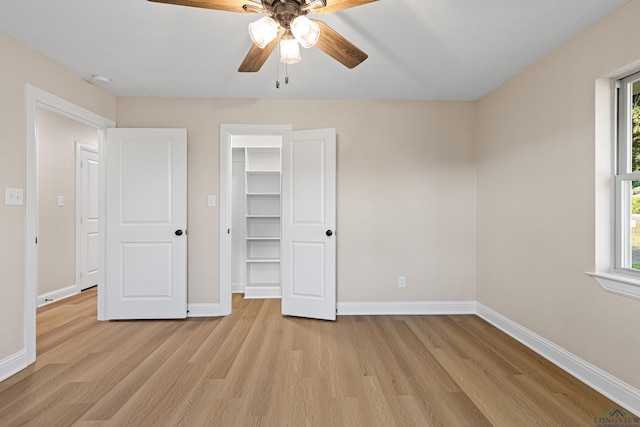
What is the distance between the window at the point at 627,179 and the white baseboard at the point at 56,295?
5.66 metres

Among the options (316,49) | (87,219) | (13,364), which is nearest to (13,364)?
(13,364)

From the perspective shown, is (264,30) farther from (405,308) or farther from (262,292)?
(262,292)

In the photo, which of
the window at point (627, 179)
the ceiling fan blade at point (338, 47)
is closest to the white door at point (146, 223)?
the ceiling fan blade at point (338, 47)

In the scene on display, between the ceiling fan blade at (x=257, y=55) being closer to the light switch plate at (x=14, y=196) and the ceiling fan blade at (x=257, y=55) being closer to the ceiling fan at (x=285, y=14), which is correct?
the ceiling fan at (x=285, y=14)

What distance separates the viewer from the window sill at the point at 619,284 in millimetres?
1858

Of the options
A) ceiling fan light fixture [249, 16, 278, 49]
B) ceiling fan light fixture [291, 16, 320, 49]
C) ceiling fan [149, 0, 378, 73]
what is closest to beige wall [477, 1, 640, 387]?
ceiling fan [149, 0, 378, 73]

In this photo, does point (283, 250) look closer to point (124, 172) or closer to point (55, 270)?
point (124, 172)

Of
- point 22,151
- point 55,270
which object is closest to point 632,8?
point 22,151

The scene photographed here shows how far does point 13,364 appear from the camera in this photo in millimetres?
2283

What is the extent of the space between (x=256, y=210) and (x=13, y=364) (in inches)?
113

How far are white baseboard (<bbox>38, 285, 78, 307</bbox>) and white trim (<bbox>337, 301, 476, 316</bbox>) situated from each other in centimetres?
358

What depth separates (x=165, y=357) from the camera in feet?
8.33

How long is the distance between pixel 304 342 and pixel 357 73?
248 cm

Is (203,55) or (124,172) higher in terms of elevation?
(203,55)
